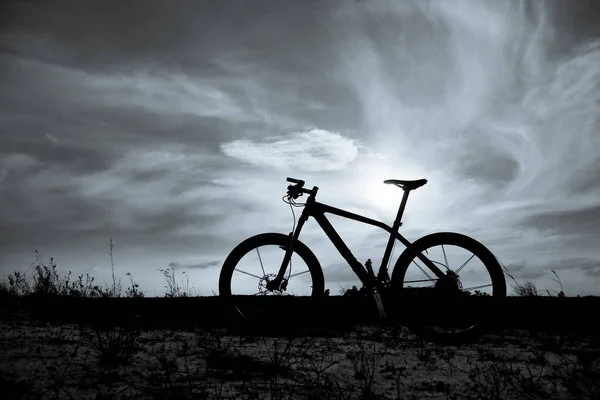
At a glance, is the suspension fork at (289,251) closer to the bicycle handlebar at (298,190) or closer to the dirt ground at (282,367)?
the bicycle handlebar at (298,190)

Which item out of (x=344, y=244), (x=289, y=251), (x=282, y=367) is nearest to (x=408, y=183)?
(x=344, y=244)

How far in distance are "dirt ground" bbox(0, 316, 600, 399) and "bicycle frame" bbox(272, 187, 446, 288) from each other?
0.72m

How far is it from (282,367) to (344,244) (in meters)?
2.01

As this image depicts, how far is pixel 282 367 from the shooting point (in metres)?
3.69

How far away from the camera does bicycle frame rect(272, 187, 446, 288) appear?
516cm

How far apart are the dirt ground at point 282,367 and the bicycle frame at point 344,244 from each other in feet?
2.38

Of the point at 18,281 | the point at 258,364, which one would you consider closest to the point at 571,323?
the point at 258,364

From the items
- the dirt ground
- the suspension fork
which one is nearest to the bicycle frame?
the suspension fork

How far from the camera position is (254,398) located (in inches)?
123

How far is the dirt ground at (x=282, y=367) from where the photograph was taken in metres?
3.25

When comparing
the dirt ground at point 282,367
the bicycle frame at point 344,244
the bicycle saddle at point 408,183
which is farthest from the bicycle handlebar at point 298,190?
the dirt ground at point 282,367

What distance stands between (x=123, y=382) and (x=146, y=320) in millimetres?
2194

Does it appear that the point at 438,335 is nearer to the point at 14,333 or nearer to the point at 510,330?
→ the point at 510,330

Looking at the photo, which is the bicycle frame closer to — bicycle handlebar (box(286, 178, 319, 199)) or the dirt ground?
bicycle handlebar (box(286, 178, 319, 199))
